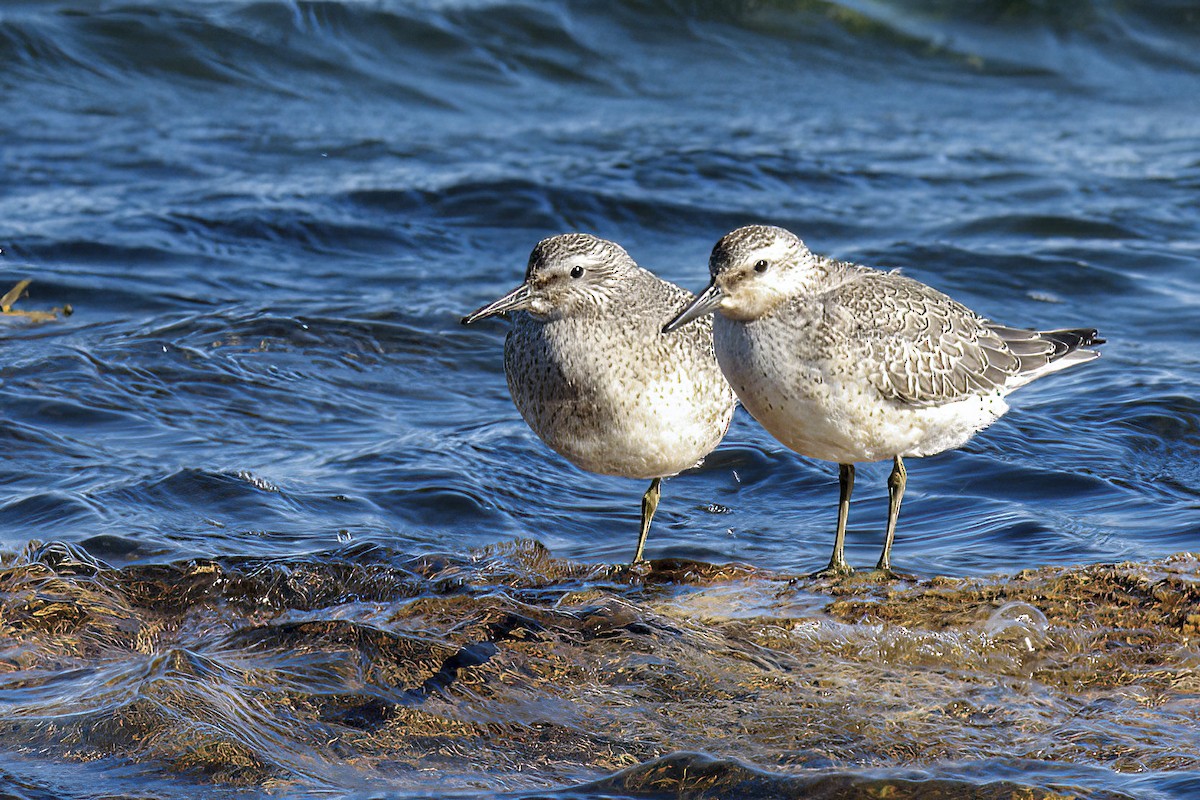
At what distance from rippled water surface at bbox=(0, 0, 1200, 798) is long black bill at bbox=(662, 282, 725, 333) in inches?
44.4

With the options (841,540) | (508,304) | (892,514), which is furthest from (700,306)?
(892,514)

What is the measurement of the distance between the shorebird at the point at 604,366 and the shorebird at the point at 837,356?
0.30 m

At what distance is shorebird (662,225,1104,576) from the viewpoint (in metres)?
5.96

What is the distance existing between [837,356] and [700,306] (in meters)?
0.60

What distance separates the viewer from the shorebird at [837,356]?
5961mm

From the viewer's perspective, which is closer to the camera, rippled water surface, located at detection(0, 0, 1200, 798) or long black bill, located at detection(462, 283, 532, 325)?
rippled water surface, located at detection(0, 0, 1200, 798)

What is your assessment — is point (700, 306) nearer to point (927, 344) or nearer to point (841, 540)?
point (927, 344)

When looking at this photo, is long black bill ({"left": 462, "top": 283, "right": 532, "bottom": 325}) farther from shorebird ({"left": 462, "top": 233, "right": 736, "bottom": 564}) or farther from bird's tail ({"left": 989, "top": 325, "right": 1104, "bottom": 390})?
bird's tail ({"left": 989, "top": 325, "right": 1104, "bottom": 390})

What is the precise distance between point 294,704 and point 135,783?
2.06ft

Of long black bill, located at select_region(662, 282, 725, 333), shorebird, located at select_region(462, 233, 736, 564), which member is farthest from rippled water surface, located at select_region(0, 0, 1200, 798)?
long black bill, located at select_region(662, 282, 725, 333)

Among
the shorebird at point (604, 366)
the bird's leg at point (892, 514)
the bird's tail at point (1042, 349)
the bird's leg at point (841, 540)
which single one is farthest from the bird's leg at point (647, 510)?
the bird's tail at point (1042, 349)

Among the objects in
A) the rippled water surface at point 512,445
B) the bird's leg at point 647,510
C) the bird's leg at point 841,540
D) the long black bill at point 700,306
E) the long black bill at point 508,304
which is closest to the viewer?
the rippled water surface at point 512,445

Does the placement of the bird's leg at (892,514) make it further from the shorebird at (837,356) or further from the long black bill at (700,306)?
the long black bill at (700,306)

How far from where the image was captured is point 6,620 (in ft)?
19.0
